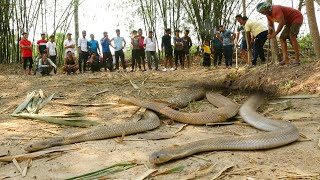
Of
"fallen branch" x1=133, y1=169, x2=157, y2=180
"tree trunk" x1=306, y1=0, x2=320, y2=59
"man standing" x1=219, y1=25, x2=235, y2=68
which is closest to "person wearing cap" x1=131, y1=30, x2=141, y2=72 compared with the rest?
"man standing" x1=219, y1=25, x2=235, y2=68

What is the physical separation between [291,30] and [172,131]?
4423mm

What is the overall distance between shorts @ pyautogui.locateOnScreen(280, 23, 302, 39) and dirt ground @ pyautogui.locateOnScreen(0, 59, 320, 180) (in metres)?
0.71

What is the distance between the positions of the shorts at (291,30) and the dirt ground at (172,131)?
712 mm

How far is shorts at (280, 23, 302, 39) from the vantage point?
7648 millimetres

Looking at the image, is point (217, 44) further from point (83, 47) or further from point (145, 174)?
point (145, 174)

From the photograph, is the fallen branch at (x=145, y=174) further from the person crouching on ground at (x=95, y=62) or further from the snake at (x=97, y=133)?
the person crouching on ground at (x=95, y=62)

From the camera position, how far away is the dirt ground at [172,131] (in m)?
3.17

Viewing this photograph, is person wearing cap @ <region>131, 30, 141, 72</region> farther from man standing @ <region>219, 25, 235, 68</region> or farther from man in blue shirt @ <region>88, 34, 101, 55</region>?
man standing @ <region>219, 25, 235, 68</region>

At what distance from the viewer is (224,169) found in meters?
3.09

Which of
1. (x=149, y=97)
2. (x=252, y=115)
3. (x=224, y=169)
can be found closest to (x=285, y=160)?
(x=224, y=169)

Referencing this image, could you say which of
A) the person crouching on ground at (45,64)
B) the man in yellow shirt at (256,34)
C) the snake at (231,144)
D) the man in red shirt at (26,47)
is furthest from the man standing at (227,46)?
the snake at (231,144)

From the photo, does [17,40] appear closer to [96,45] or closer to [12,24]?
[12,24]

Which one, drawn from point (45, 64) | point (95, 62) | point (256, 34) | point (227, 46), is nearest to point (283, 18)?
point (256, 34)

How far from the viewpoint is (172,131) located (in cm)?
454
